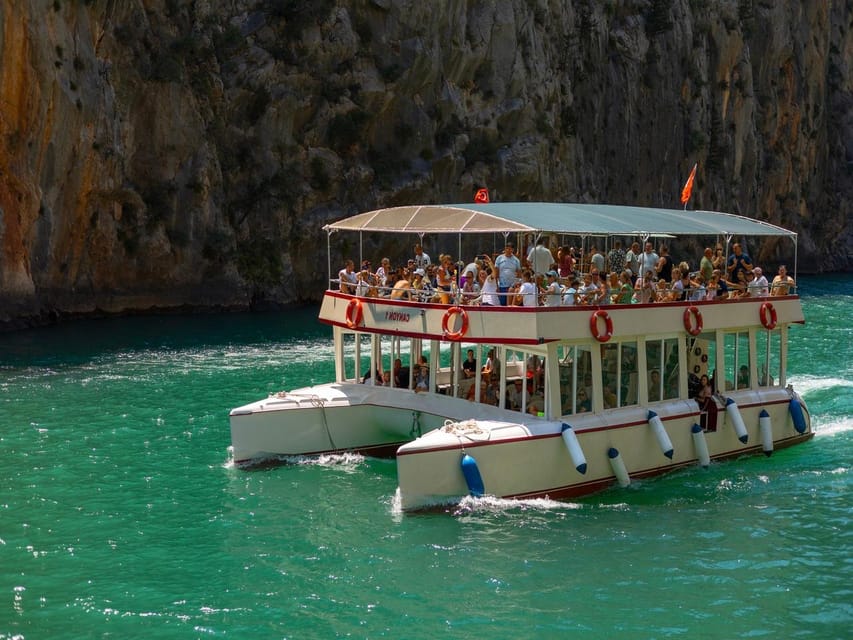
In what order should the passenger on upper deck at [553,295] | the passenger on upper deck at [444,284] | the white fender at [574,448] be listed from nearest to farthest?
1. the white fender at [574,448]
2. the passenger on upper deck at [553,295]
3. the passenger on upper deck at [444,284]

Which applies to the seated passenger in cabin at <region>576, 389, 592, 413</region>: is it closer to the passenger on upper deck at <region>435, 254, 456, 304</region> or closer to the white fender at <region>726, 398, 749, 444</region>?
the passenger on upper deck at <region>435, 254, 456, 304</region>

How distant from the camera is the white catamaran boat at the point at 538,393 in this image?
19.7 meters

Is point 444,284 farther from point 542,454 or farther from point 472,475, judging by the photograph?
point 472,475

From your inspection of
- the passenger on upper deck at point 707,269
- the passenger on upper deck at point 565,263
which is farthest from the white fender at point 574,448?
the passenger on upper deck at point 707,269

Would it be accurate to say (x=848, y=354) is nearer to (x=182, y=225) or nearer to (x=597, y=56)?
(x=182, y=225)

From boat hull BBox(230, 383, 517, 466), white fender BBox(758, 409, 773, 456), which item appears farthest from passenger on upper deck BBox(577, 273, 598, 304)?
white fender BBox(758, 409, 773, 456)

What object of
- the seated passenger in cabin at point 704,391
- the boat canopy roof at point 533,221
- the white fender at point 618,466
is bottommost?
the white fender at point 618,466

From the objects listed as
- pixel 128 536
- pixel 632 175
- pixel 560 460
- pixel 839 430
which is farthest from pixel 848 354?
pixel 632 175

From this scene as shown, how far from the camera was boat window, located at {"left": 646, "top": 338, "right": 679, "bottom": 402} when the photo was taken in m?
22.7

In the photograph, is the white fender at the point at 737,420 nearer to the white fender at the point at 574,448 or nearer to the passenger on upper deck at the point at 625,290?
the passenger on upper deck at the point at 625,290

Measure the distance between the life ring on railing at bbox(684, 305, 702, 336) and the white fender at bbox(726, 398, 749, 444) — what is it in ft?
6.74

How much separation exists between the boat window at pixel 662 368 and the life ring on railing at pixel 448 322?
14.0ft

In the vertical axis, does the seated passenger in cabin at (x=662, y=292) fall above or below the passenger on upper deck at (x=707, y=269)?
below

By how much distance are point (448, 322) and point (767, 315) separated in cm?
871
